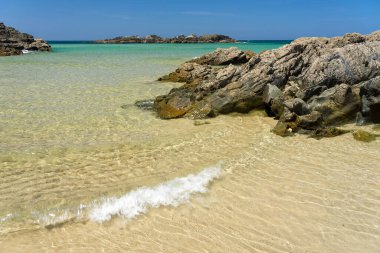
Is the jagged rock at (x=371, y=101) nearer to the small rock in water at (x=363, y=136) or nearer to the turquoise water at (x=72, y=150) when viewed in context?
the small rock in water at (x=363, y=136)

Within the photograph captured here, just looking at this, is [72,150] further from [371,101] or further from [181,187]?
[371,101]

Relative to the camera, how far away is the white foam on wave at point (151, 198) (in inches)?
280

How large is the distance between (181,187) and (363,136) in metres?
6.87

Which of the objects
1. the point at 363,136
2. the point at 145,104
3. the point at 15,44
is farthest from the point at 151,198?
the point at 15,44

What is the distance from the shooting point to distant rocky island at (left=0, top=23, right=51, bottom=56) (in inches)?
2430

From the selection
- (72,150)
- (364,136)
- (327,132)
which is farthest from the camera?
(327,132)

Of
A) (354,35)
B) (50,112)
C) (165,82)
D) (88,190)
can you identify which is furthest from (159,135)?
(354,35)

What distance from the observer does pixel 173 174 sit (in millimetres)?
9156

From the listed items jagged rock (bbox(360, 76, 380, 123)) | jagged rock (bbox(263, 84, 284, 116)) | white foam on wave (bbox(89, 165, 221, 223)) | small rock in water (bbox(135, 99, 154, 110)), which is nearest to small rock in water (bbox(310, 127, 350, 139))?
jagged rock (bbox(360, 76, 380, 123))

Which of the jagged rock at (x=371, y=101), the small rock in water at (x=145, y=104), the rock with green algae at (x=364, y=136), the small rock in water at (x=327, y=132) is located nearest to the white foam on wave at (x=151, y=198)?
the small rock in water at (x=327, y=132)

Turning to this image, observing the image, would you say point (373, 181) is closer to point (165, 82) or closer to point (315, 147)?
point (315, 147)

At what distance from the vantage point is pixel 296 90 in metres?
16.4

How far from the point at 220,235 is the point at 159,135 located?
6.82 meters

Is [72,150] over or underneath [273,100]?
underneath
